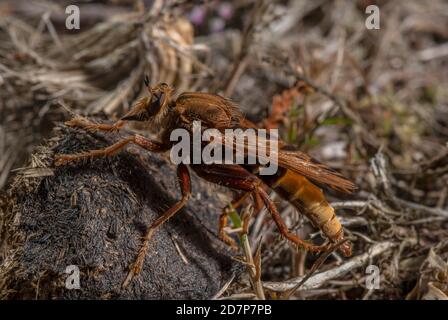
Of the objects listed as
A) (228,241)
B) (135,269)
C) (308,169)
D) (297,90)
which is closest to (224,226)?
(228,241)

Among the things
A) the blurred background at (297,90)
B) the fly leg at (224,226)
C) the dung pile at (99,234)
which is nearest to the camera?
the dung pile at (99,234)

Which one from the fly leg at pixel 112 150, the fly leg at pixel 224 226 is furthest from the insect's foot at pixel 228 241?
the fly leg at pixel 112 150

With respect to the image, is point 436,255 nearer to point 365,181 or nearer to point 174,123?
point 365,181

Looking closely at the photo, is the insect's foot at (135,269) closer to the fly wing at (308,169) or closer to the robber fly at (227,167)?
the robber fly at (227,167)

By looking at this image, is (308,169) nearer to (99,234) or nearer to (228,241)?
(228,241)

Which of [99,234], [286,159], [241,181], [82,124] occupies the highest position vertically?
[82,124]

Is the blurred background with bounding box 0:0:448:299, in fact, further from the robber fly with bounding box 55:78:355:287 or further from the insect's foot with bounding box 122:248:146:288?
the insect's foot with bounding box 122:248:146:288
